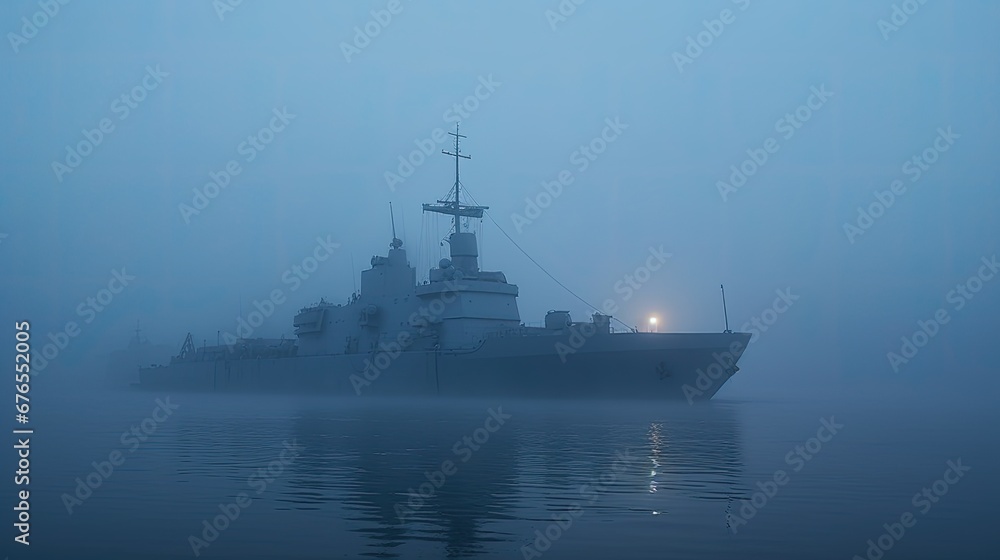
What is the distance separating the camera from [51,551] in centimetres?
820

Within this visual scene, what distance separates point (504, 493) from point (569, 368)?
2360 cm

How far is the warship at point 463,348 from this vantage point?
34.0 m

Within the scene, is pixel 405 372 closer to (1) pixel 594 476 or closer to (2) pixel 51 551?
(1) pixel 594 476

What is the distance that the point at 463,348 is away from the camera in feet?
130

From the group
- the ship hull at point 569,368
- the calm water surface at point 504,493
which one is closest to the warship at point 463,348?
the ship hull at point 569,368

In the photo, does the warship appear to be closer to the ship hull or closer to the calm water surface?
the ship hull

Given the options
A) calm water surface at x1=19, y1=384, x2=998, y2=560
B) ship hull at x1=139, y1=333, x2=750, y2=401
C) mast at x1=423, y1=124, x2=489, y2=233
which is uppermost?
mast at x1=423, y1=124, x2=489, y2=233

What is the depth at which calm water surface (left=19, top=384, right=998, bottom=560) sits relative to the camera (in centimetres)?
853

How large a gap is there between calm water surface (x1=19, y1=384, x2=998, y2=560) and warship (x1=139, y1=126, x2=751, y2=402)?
37.9 ft

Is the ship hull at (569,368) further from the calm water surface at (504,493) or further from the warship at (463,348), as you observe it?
the calm water surface at (504,493)

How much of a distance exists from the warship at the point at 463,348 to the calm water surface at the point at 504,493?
37.9ft

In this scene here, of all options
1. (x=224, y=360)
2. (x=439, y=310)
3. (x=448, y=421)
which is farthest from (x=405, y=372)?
(x=224, y=360)

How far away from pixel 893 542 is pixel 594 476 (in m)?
5.21

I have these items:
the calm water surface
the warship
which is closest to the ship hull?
the warship
